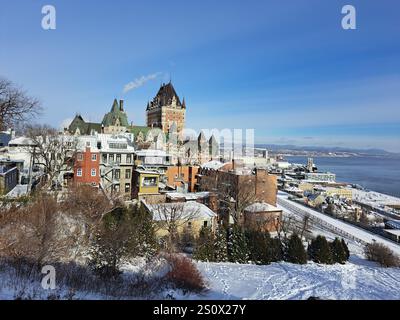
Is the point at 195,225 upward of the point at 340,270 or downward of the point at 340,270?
A: upward

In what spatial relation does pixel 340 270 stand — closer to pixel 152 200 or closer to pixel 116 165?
pixel 152 200

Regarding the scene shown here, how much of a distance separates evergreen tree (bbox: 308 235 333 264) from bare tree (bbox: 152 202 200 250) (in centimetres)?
661

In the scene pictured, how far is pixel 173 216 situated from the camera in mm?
14445

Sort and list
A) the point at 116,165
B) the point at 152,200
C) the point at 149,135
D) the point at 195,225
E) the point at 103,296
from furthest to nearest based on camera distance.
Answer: the point at 149,135 → the point at 116,165 → the point at 152,200 → the point at 195,225 → the point at 103,296

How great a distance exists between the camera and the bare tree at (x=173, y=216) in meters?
14.2

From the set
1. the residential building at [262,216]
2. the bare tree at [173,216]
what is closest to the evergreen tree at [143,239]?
the bare tree at [173,216]

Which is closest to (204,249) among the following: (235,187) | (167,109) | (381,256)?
(235,187)

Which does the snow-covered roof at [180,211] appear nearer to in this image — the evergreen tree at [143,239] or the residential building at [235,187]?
the evergreen tree at [143,239]

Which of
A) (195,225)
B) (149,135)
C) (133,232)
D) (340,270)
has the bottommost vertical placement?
(340,270)

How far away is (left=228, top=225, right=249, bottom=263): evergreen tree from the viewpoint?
1298 centimetres

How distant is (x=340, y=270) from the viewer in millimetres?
12844

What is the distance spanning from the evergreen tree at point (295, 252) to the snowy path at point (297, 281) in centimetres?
44

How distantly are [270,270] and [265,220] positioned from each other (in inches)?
345
